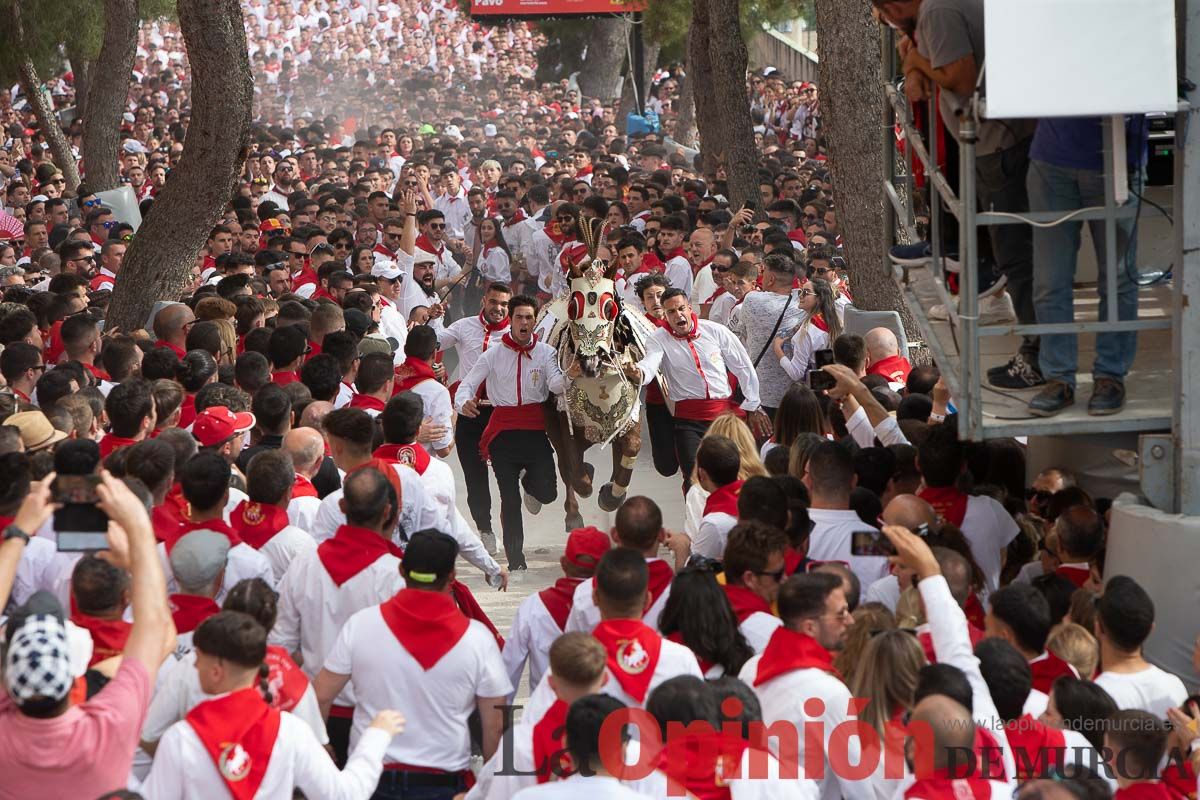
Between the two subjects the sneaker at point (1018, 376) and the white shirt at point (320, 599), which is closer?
the white shirt at point (320, 599)

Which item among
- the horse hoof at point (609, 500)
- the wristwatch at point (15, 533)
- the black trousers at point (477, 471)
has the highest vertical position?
the wristwatch at point (15, 533)

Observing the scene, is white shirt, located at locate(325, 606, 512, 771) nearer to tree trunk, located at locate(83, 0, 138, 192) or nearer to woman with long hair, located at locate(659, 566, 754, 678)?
woman with long hair, located at locate(659, 566, 754, 678)

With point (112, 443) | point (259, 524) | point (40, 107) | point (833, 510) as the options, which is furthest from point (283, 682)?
point (40, 107)

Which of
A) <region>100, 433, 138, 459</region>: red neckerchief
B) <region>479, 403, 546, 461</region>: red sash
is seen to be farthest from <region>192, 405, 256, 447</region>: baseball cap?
<region>479, 403, 546, 461</region>: red sash

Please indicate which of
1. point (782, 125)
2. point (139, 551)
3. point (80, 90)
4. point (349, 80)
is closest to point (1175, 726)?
point (139, 551)

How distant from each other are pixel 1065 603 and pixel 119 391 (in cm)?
439

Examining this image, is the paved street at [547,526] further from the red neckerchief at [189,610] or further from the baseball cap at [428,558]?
the baseball cap at [428,558]

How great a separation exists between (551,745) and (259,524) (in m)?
2.31

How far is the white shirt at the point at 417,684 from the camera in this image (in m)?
5.50

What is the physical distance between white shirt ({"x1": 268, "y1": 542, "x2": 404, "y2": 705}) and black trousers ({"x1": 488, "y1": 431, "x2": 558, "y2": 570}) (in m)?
3.93

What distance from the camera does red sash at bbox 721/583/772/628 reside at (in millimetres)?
5844

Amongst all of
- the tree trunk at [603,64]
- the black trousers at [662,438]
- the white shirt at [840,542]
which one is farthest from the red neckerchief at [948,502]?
the tree trunk at [603,64]

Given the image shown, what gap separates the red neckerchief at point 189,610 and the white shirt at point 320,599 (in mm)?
400

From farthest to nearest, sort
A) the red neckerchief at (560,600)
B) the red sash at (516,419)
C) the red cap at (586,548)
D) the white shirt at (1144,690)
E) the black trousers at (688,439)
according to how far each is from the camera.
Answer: the black trousers at (688,439)
the red sash at (516,419)
the red cap at (586,548)
the red neckerchief at (560,600)
the white shirt at (1144,690)
